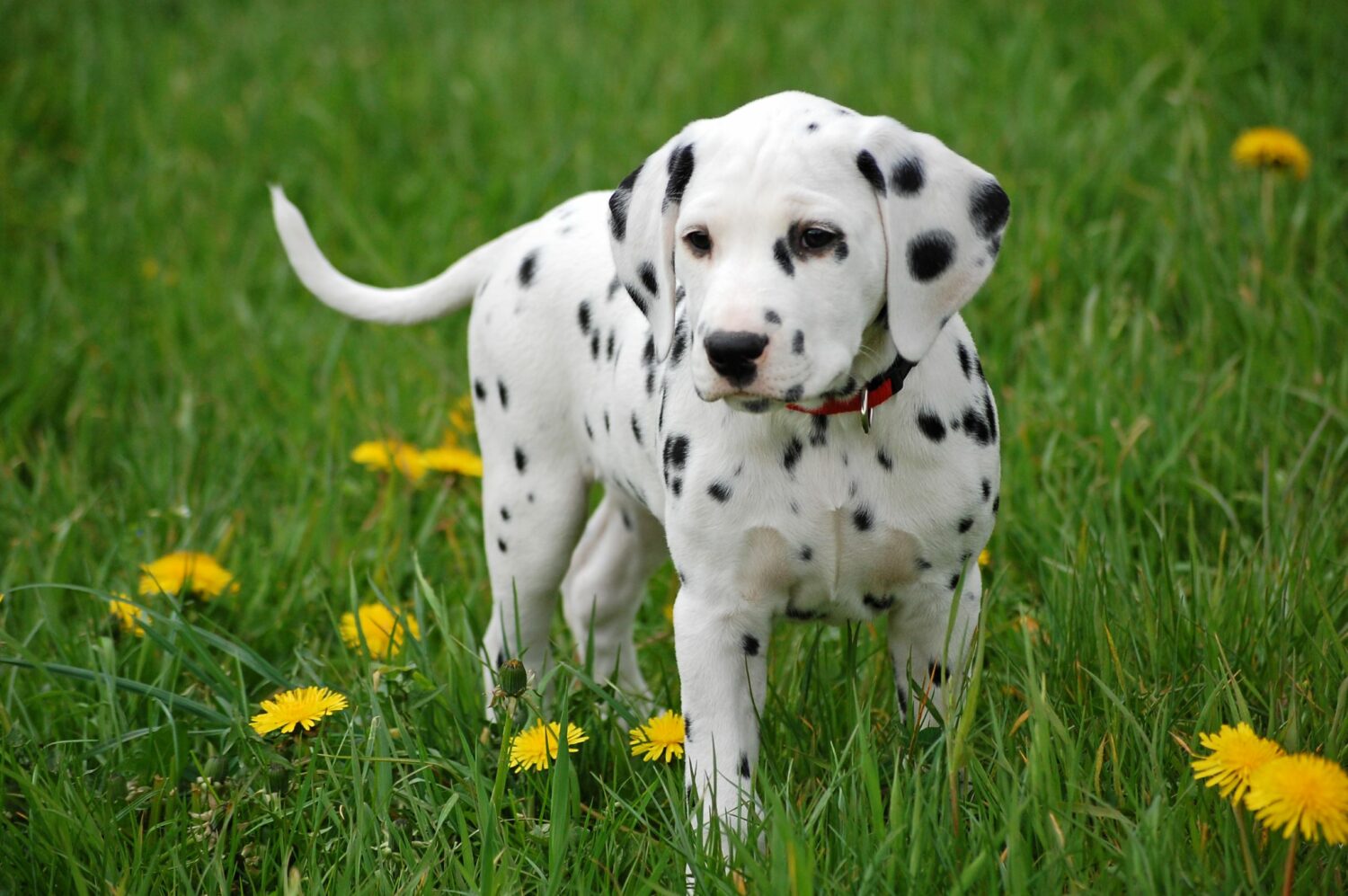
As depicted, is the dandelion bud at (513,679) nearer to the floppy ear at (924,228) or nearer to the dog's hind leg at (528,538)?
the dog's hind leg at (528,538)

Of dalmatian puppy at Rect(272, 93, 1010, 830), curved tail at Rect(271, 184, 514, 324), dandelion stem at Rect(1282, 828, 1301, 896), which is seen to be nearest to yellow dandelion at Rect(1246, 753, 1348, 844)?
dandelion stem at Rect(1282, 828, 1301, 896)

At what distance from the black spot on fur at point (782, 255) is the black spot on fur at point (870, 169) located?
0.76ft

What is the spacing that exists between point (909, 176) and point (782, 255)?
12.4 inches

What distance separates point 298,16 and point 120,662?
21.2 ft

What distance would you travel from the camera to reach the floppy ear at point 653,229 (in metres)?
2.87

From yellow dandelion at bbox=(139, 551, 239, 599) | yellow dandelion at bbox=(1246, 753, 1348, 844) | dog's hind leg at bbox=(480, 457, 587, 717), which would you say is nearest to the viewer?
yellow dandelion at bbox=(1246, 753, 1348, 844)

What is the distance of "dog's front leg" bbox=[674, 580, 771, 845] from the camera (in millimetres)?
2986

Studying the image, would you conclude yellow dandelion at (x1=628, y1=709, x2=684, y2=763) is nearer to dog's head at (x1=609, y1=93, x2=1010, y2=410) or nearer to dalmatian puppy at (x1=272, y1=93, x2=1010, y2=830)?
dalmatian puppy at (x1=272, y1=93, x2=1010, y2=830)

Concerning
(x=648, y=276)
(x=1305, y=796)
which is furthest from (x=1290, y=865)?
(x=648, y=276)

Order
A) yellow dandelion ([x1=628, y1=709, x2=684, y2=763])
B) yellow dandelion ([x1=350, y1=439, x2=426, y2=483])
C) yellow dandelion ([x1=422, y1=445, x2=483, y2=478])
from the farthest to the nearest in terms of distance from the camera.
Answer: yellow dandelion ([x1=350, y1=439, x2=426, y2=483])
yellow dandelion ([x1=422, y1=445, x2=483, y2=478])
yellow dandelion ([x1=628, y1=709, x2=684, y2=763])

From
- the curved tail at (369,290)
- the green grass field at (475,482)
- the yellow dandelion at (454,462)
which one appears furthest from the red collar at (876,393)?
the yellow dandelion at (454,462)

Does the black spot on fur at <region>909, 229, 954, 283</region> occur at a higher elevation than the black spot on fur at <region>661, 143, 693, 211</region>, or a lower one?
lower

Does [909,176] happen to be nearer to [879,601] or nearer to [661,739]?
[879,601]

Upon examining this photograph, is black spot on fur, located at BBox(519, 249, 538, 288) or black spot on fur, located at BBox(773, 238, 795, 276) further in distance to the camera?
black spot on fur, located at BBox(519, 249, 538, 288)
